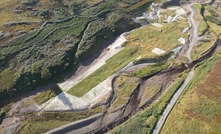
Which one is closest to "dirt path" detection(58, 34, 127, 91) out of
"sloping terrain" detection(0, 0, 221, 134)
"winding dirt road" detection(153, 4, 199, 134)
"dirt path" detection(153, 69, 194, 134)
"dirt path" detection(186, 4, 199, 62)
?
"sloping terrain" detection(0, 0, 221, 134)

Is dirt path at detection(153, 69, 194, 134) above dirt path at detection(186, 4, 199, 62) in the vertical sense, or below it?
below

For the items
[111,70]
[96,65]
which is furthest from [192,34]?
[96,65]

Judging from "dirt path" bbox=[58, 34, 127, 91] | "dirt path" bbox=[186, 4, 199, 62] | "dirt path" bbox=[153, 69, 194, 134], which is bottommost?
"dirt path" bbox=[153, 69, 194, 134]

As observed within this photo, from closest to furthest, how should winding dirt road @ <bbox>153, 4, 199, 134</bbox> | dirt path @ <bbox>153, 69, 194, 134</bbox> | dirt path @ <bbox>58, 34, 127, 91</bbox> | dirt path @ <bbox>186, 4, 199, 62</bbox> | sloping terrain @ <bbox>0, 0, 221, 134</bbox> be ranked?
dirt path @ <bbox>153, 69, 194, 134</bbox> < winding dirt road @ <bbox>153, 4, 199, 134</bbox> < sloping terrain @ <bbox>0, 0, 221, 134</bbox> < dirt path @ <bbox>58, 34, 127, 91</bbox> < dirt path @ <bbox>186, 4, 199, 62</bbox>

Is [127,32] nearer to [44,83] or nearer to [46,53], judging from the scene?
[46,53]

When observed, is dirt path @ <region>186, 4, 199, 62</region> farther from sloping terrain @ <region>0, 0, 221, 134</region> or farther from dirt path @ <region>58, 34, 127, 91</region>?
dirt path @ <region>58, 34, 127, 91</region>

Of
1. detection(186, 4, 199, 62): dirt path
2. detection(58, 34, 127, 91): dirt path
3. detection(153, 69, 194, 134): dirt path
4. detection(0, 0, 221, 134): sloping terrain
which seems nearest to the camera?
detection(153, 69, 194, 134): dirt path

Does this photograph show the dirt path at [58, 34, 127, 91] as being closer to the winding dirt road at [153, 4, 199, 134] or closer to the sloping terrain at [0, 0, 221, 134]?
the sloping terrain at [0, 0, 221, 134]

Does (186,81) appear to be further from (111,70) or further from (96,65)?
(96,65)

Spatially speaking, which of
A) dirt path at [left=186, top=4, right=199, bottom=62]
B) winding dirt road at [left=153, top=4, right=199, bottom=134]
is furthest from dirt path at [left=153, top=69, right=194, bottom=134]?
dirt path at [left=186, top=4, right=199, bottom=62]

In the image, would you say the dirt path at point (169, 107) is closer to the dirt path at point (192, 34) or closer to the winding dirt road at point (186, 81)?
the winding dirt road at point (186, 81)

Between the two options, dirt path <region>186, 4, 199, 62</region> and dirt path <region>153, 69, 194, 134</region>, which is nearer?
dirt path <region>153, 69, 194, 134</region>
